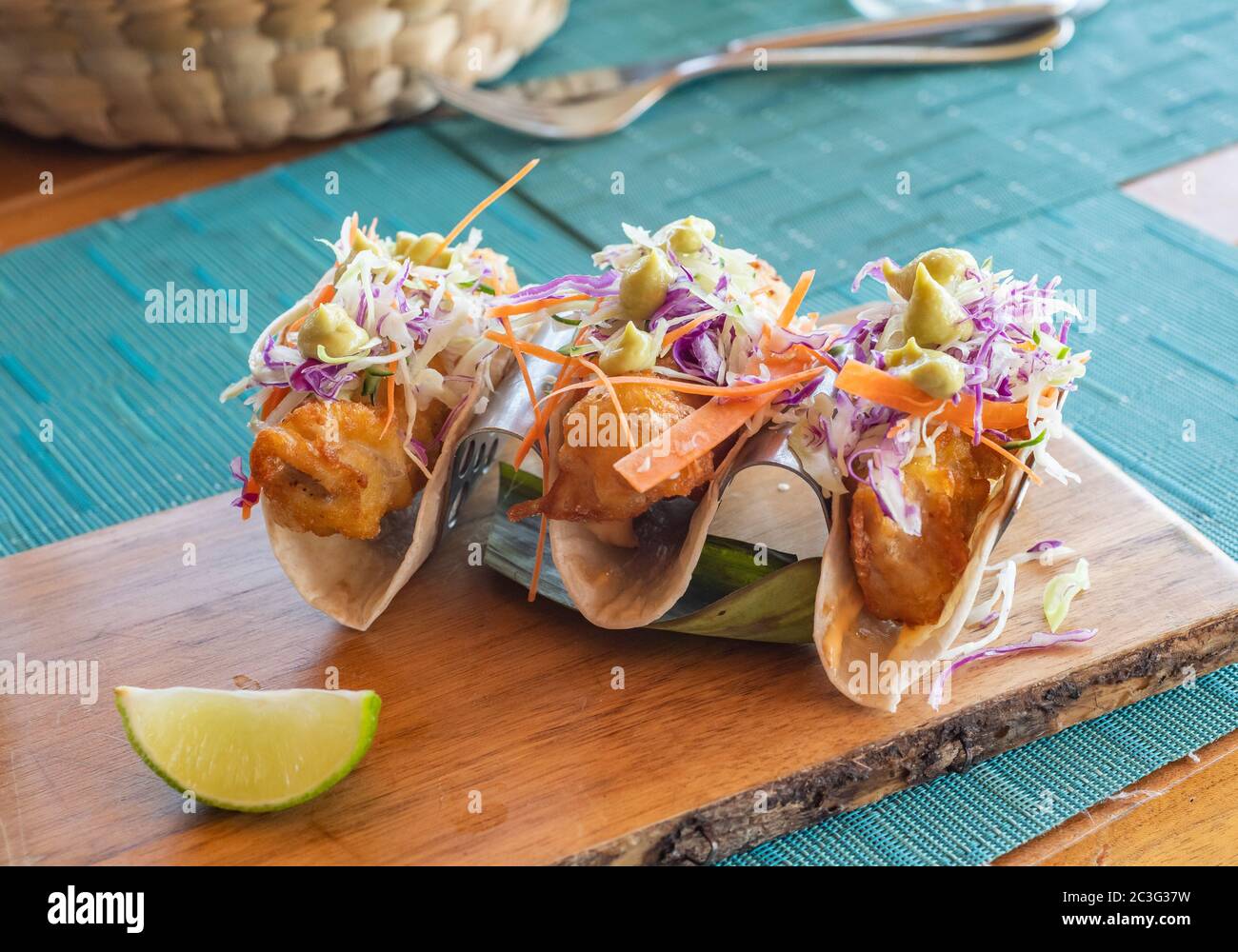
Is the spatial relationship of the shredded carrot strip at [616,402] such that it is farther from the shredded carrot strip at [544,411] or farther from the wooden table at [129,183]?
the wooden table at [129,183]

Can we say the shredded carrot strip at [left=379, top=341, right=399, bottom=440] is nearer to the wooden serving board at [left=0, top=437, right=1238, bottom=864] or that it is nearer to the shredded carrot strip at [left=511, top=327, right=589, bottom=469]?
the shredded carrot strip at [left=511, top=327, right=589, bottom=469]

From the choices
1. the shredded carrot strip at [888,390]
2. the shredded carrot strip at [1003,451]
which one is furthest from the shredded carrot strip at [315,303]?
the shredded carrot strip at [1003,451]

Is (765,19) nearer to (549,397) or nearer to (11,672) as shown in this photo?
(549,397)

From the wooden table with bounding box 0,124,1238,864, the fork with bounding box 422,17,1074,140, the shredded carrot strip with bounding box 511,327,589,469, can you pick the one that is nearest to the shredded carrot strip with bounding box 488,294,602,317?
the shredded carrot strip with bounding box 511,327,589,469

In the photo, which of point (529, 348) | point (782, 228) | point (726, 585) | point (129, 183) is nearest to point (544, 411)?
point (529, 348)
